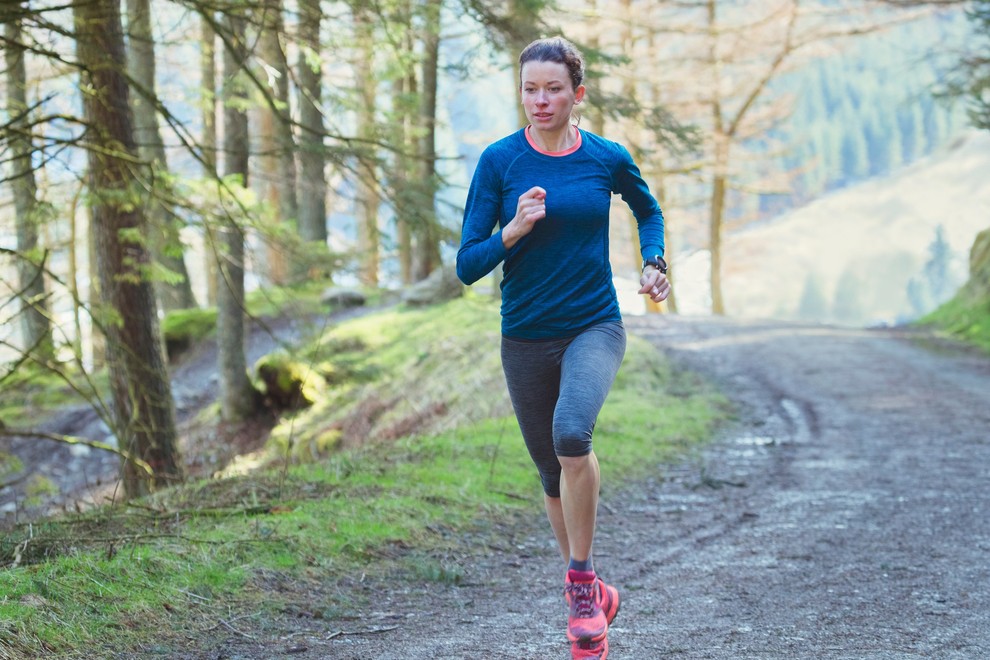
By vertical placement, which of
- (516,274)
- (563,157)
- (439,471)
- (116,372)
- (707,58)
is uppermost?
(707,58)

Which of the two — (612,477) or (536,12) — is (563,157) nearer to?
(612,477)

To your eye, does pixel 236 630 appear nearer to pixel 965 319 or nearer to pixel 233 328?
pixel 233 328

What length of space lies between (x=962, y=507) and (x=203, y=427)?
1235cm

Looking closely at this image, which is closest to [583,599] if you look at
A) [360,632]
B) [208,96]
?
[360,632]

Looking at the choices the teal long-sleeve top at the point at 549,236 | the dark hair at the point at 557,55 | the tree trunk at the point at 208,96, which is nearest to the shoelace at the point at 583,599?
the teal long-sleeve top at the point at 549,236

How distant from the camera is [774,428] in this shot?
1074 centimetres

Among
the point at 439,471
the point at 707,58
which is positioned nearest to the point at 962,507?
the point at 439,471

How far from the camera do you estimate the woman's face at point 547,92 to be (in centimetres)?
370

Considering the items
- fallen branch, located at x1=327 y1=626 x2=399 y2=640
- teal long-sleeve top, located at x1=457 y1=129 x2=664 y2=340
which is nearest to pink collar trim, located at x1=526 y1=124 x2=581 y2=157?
teal long-sleeve top, located at x1=457 y1=129 x2=664 y2=340

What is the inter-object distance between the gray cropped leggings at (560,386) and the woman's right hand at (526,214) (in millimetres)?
534

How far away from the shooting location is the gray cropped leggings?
3.60 meters

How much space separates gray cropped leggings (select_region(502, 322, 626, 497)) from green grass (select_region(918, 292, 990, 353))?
48.0 ft

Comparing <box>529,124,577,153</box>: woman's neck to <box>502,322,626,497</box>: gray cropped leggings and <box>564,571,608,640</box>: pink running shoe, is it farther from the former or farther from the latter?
<box>564,571,608,640</box>: pink running shoe

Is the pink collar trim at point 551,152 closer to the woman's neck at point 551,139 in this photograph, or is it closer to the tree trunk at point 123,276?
the woman's neck at point 551,139
